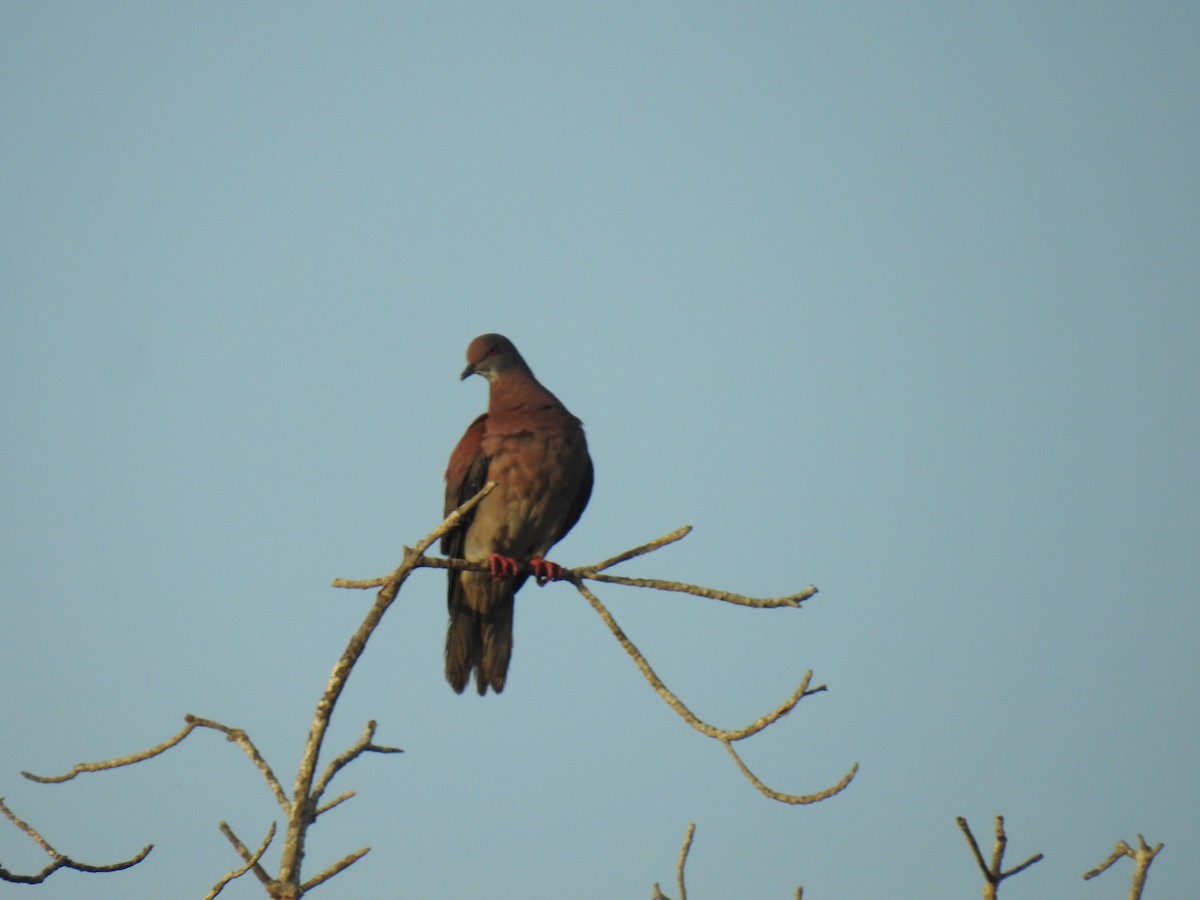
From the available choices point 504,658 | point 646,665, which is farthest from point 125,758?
point 504,658

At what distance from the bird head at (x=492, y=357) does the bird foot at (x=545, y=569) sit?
1.65 metres

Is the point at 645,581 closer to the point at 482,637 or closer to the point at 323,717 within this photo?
the point at 323,717

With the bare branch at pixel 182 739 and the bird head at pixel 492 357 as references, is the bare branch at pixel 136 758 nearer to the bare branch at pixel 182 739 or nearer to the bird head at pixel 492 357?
the bare branch at pixel 182 739

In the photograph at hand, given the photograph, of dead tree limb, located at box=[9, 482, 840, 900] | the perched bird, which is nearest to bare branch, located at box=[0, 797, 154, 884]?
dead tree limb, located at box=[9, 482, 840, 900]

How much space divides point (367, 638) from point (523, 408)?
5088mm

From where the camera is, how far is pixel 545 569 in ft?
27.3

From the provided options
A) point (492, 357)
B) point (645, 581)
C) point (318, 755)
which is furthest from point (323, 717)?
point (492, 357)

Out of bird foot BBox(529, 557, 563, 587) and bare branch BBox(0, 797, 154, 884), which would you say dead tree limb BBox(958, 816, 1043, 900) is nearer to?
bare branch BBox(0, 797, 154, 884)

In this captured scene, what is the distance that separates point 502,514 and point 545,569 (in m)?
0.49

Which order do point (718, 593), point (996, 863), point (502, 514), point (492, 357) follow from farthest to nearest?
point (492, 357), point (502, 514), point (718, 593), point (996, 863)

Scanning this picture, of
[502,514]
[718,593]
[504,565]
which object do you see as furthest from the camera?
[502,514]

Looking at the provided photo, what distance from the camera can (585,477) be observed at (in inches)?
352

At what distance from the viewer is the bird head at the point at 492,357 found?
9.53 meters

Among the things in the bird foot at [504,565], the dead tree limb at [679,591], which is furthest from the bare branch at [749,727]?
the bird foot at [504,565]
